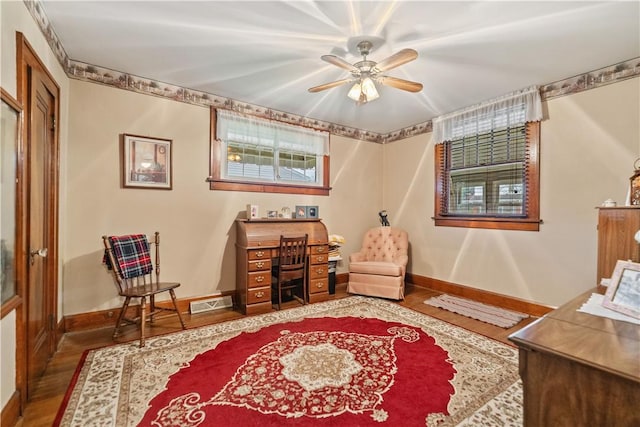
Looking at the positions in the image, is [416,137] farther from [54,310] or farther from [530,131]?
[54,310]

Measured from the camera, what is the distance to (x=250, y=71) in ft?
9.77

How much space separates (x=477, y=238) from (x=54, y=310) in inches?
183

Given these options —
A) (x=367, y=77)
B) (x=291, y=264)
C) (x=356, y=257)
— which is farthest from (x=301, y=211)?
(x=367, y=77)

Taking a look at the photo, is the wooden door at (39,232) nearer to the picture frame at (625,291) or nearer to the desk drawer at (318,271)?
the desk drawer at (318,271)

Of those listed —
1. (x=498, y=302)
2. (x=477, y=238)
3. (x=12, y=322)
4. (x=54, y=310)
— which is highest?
(x=477, y=238)

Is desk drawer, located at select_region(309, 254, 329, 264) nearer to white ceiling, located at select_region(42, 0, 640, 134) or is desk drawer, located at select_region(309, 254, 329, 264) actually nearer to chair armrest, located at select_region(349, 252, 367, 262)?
chair armrest, located at select_region(349, 252, 367, 262)

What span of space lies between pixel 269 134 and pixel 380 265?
2.37 meters

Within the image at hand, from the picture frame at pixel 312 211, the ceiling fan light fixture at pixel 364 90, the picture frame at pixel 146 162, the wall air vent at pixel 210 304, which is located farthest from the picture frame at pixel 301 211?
the ceiling fan light fixture at pixel 364 90

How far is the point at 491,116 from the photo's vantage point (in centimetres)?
369

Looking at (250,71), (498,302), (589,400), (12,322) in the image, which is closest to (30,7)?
(250,71)

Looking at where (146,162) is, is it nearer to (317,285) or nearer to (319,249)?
(319,249)

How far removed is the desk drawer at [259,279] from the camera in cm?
337

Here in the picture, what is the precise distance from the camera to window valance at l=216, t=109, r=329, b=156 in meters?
3.71

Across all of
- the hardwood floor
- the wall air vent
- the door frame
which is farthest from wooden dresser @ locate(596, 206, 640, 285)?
the door frame
